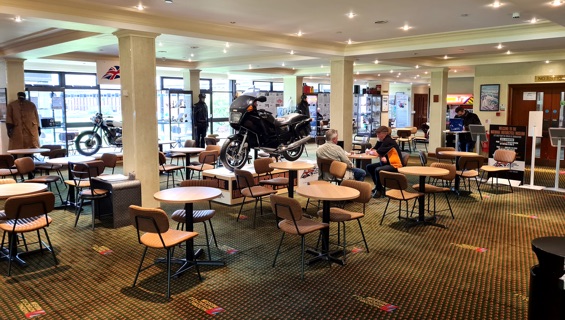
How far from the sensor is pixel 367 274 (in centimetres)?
500

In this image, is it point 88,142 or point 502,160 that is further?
point 88,142

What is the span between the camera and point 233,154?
29.8ft

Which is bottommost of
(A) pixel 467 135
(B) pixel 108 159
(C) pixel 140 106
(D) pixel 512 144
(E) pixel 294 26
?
(B) pixel 108 159

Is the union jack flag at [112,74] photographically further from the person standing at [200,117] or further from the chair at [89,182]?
the chair at [89,182]

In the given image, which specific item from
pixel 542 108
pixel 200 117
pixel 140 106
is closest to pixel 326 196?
pixel 140 106

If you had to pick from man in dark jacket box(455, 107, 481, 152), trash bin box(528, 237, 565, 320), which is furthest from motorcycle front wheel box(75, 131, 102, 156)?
trash bin box(528, 237, 565, 320)

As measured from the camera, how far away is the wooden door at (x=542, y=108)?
510 inches

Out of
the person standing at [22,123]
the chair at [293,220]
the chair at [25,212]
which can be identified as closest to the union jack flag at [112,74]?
the person standing at [22,123]

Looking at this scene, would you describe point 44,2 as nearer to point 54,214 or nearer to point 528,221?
point 54,214

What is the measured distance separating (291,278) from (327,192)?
1.09m

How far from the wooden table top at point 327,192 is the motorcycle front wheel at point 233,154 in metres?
3.44

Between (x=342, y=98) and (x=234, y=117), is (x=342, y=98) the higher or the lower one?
the higher one

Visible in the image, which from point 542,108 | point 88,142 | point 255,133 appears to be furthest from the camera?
point 88,142

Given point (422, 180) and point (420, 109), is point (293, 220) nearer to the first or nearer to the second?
point (422, 180)
